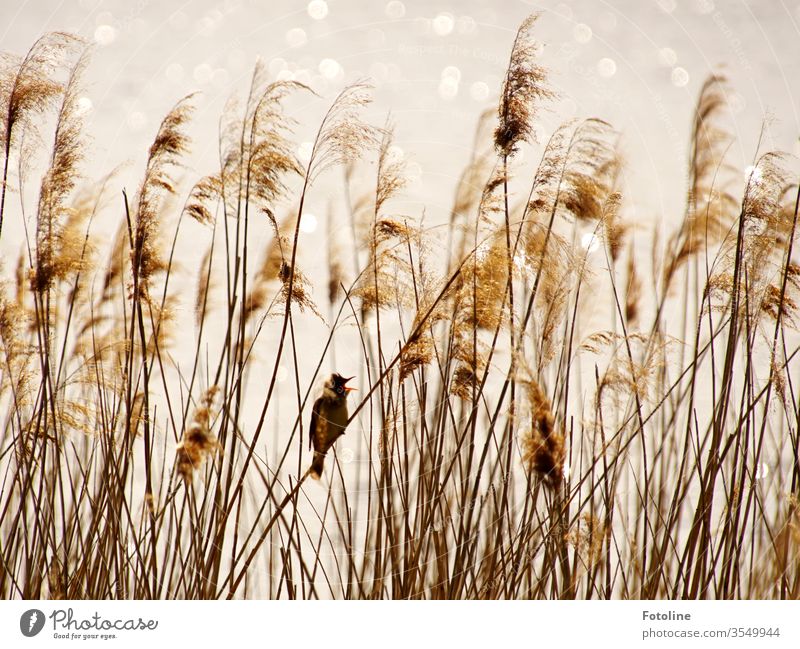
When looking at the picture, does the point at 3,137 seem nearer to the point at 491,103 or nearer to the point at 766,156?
the point at 491,103

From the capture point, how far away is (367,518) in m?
2.59

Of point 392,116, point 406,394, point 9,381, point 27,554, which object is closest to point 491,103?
point 392,116

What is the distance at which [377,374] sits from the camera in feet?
9.04

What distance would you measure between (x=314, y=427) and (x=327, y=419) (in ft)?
0.21

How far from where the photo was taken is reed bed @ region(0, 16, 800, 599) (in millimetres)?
2561

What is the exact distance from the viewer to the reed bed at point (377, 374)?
256 centimetres

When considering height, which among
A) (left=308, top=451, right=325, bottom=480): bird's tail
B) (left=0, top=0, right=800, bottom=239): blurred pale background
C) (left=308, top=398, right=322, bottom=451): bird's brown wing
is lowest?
(left=308, top=451, right=325, bottom=480): bird's tail

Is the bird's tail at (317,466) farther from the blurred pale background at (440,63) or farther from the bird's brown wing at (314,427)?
the blurred pale background at (440,63)
